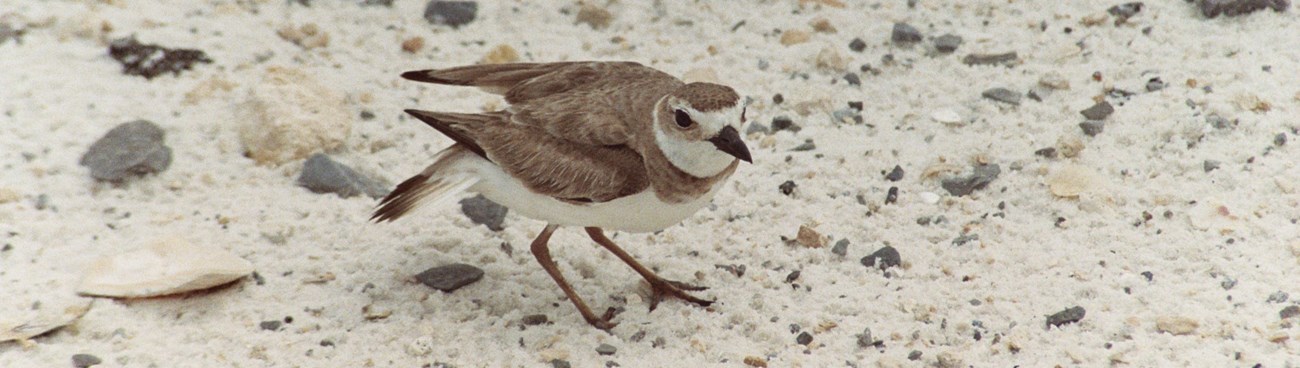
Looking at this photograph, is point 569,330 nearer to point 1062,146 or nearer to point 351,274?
point 351,274

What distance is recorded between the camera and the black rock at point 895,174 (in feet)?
16.5

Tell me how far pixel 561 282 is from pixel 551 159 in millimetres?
494

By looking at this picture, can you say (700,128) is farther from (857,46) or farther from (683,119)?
(857,46)

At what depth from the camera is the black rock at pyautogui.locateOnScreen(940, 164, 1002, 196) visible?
16.1 ft

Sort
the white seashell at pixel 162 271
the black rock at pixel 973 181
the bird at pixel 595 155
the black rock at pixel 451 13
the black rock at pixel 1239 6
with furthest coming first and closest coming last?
the black rock at pixel 451 13
the black rock at pixel 1239 6
the black rock at pixel 973 181
the white seashell at pixel 162 271
the bird at pixel 595 155

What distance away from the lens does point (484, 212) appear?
5.02 meters

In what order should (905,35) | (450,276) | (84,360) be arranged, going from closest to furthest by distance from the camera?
1. (84,360)
2. (450,276)
3. (905,35)

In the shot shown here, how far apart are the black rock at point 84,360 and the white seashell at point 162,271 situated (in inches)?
12.3

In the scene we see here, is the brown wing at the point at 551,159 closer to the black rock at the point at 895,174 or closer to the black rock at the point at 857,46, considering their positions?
the black rock at the point at 895,174

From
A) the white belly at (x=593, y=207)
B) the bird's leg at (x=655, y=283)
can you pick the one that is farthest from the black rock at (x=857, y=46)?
the white belly at (x=593, y=207)

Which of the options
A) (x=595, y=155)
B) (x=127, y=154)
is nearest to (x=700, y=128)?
(x=595, y=155)

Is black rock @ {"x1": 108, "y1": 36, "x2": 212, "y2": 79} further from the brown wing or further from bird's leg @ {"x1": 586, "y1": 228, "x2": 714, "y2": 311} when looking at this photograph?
bird's leg @ {"x1": 586, "y1": 228, "x2": 714, "y2": 311}

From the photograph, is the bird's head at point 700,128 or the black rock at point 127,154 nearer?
the bird's head at point 700,128

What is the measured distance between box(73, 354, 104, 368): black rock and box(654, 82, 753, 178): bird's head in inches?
72.6
